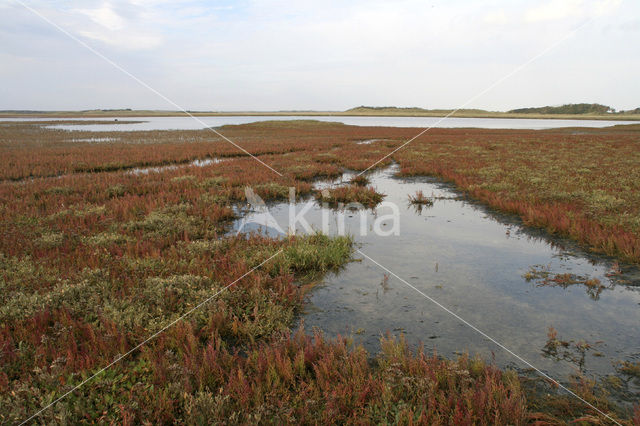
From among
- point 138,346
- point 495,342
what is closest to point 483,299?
point 495,342

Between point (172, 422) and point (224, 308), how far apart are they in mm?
1950

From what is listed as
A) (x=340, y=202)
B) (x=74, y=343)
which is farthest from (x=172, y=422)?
(x=340, y=202)

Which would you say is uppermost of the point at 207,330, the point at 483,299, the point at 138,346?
the point at 138,346

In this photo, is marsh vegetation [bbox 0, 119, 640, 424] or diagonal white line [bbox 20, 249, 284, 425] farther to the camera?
marsh vegetation [bbox 0, 119, 640, 424]

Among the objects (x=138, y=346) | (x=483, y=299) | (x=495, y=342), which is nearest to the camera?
(x=138, y=346)

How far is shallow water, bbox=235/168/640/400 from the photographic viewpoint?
4832 mm

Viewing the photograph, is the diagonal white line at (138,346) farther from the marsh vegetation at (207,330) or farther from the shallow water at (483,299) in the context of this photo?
the shallow water at (483,299)

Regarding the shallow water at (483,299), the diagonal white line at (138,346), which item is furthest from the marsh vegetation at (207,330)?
the shallow water at (483,299)

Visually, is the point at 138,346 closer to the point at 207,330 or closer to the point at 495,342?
the point at 207,330

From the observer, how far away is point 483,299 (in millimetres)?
6145

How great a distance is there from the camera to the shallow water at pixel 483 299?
4832mm

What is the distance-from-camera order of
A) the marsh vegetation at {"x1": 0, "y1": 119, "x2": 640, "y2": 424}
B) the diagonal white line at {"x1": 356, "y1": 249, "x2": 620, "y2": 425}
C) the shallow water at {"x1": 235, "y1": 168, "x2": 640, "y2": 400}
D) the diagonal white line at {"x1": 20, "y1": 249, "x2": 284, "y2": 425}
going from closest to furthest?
the diagonal white line at {"x1": 20, "y1": 249, "x2": 284, "y2": 425} < the marsh vegetation at {"x1": 0, "y1": 119, "x2": 640, "y2": 424} < the diagonal white line at {"x1": 356, "y1": 249, "x2": 620, "y2": 425} < the shallow water at {"x1": 235, "y1": 168, "x2": 640, "y2": 400}

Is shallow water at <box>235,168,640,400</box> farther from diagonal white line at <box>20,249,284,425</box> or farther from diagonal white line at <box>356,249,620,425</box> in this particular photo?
diagonal white line at <box>20,249,284,425</box>

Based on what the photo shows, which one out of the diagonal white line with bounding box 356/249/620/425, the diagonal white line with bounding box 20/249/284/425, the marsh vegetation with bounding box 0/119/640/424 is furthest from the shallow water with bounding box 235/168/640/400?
the diagonal white line with bounding box 20/249/284/425
